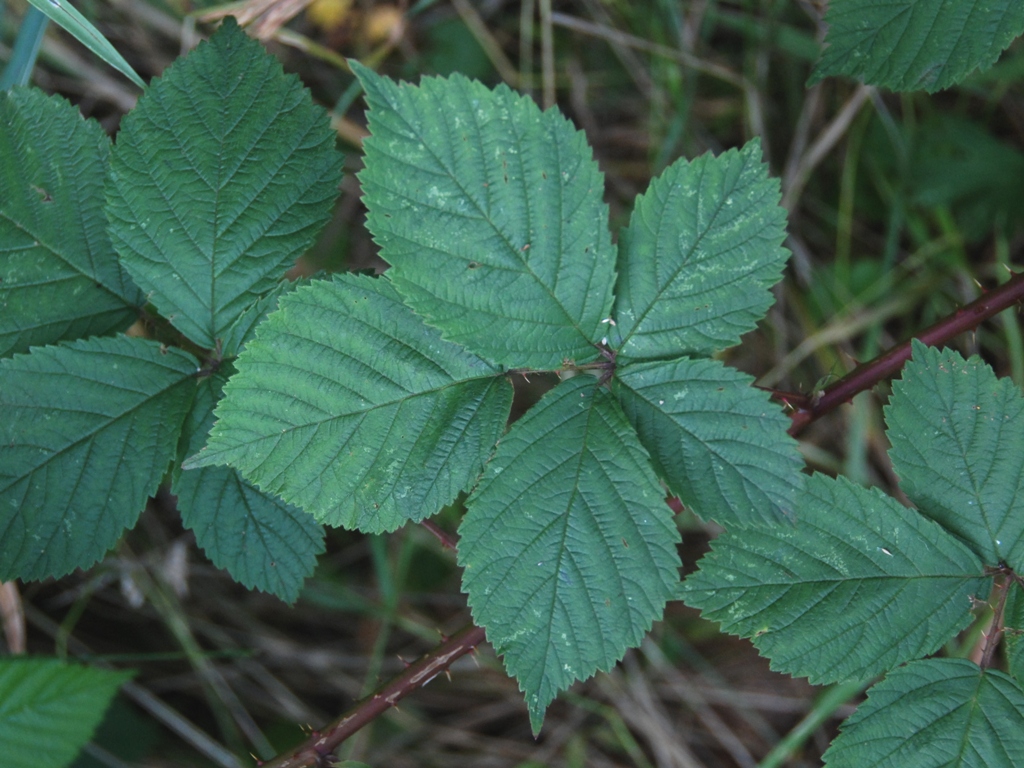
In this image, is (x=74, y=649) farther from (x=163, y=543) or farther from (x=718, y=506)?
(x=718, y=506)

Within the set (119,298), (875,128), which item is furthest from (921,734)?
(875,128)

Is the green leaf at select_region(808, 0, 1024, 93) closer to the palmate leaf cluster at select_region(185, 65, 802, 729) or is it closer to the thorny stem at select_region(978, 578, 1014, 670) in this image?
the palmate leaf cluster at select_region(185, 65, 802, 729)

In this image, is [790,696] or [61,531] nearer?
[61,531]

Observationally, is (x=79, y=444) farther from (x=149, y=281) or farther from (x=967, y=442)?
(x=967, y=442)

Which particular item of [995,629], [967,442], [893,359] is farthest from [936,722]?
[893,359]

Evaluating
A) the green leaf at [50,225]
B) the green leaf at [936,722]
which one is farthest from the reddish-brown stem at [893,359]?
the green leaf at [50,225]

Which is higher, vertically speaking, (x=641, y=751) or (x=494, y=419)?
(x=494, y=419)
